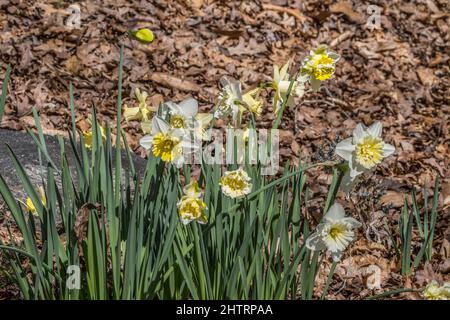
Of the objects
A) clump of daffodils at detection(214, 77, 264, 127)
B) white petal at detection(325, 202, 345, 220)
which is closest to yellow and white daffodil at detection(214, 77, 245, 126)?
clump of daffodils at detection(214, 77, 264, 127)

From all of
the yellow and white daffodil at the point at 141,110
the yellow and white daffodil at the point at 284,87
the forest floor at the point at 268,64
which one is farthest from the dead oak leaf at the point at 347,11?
the yellow and white daffodil at the point at 141,110

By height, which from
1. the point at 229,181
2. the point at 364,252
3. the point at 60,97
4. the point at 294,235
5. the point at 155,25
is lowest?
the point at 364,252

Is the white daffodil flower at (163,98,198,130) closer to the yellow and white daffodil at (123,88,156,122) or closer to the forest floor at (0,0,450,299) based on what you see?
the yellow and white daffodil at (123,88,156,122)

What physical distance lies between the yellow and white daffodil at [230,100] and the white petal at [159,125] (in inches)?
13.8

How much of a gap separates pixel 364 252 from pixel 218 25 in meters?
2.56

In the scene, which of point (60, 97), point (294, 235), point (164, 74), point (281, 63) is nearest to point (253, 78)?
point (281, 63)

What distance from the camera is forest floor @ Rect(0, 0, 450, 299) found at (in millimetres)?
4168

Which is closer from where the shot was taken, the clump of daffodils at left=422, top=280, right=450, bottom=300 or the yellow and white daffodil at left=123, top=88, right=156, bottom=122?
the clump of daffodils at left=422, top=280, right=450, bottom=300

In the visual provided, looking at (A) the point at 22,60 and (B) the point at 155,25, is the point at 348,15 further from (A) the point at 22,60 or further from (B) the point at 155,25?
(A) the point at 22,60

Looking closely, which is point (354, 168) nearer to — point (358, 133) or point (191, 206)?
point (358, 133)

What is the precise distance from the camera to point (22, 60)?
14.8ft

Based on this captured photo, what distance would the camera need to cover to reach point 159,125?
1.87 metres

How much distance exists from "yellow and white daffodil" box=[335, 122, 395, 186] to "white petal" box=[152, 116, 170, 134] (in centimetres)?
46

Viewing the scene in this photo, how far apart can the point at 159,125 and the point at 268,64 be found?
3184mm
